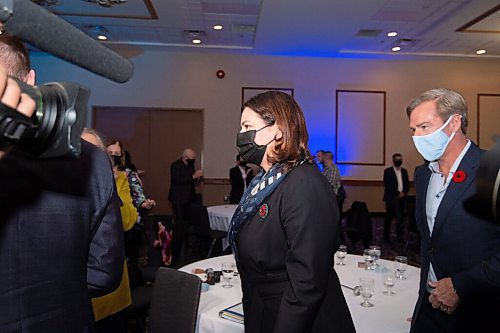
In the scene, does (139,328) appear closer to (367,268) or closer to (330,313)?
(367,268)

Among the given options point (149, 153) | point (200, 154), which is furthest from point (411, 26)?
point (149, 153)

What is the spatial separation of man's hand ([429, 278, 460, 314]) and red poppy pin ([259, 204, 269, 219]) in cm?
91

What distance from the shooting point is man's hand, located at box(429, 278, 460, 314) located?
189cm

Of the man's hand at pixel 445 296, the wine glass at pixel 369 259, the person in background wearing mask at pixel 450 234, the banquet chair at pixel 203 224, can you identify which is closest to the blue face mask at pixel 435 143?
the person in background wearing mask at pixel 450 234

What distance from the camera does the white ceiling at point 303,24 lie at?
6.94 metres

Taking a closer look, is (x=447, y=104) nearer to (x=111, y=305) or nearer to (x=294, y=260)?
(x=294, y=260)

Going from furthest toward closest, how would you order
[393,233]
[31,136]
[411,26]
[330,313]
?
[393,233] < [411,26] < [330,313] < [31,136]

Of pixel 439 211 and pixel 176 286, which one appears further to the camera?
pixel 176 286

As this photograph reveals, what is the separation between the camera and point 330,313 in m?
1.64

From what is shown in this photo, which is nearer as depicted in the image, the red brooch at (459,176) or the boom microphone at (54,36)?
the boom microphone at (54,36)

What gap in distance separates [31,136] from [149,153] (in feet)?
32.6

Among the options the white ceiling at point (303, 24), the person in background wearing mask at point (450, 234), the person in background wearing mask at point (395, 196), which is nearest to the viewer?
the person in background wearing mask at point (450, 234)

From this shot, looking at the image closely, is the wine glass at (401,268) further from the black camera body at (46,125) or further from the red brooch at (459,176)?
the black camera body at (46,125)

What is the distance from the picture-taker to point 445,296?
1.91 meters
